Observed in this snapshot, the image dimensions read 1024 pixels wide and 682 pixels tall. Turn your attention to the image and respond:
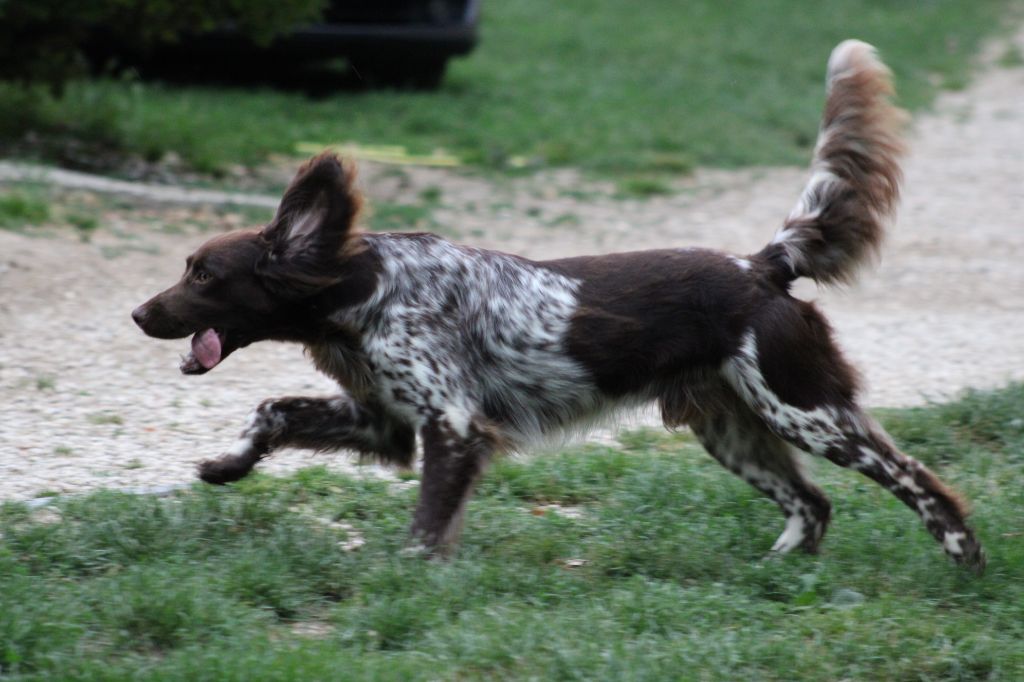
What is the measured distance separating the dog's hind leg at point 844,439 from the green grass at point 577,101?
788 cm

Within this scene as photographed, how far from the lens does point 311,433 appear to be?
5.34 meters

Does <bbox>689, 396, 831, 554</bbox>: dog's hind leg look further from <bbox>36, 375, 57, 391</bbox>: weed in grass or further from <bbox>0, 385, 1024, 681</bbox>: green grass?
<bbox>36, 375, 57, 391</bbox>: weed in grass

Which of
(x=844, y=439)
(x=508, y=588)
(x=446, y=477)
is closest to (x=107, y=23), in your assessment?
(x=446, y=477)

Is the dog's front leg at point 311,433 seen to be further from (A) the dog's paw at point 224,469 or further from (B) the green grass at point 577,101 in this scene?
(B) the green grass at point 577,101

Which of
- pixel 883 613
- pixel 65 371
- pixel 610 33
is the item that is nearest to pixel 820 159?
pixel 883 613

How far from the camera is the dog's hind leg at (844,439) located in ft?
16.5

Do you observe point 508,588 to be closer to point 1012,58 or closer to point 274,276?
point 274,276

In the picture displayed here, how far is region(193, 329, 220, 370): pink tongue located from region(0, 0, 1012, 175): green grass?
23.4 ft

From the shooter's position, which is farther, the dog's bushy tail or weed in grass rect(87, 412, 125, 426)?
weed in grass rect(87, 412, 125, 426)

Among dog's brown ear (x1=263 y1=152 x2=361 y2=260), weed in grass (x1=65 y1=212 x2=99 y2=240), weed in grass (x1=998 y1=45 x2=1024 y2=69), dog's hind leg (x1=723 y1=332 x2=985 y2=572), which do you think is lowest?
weed in grass (x1=65 y1=212 x2=99 y2=240)

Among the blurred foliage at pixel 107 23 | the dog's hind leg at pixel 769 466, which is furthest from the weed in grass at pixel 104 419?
the blurred foliage at pixel 107 23

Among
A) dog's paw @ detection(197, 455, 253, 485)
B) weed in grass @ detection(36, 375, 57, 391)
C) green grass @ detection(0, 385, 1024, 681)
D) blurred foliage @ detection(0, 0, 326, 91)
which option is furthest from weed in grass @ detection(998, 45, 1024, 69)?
dog's paw @ detection(197, 455, 253, 485)

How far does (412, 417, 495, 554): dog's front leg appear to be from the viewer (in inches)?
192

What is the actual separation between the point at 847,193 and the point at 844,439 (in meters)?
0.96
